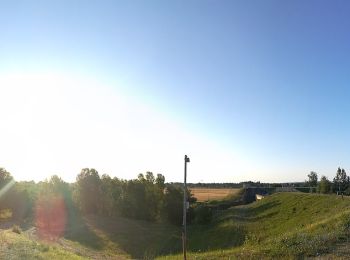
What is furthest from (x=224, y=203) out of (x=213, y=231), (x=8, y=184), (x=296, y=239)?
(x=296, y=239)

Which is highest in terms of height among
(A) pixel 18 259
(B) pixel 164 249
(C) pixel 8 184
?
(C) pixel 8 184

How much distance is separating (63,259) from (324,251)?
16621 mm

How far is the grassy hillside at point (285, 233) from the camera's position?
27.3 m

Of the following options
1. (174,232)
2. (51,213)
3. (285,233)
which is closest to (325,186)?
(174,232)

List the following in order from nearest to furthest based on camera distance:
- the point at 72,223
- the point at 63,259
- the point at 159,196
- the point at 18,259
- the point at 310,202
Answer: the point at 18,259 → the point at 63,259 → the point at 310,202 → the point at 72,223 → the point at 159,196

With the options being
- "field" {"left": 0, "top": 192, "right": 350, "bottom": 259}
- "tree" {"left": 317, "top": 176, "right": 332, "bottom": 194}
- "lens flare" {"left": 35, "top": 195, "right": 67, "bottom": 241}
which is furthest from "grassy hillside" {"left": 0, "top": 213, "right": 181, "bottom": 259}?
"tree" {"left": 317, "top": 176, "right": 332, "bottom": 194}

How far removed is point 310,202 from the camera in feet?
258

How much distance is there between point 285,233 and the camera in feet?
144

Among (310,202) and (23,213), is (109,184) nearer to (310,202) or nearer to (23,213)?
(23,213)

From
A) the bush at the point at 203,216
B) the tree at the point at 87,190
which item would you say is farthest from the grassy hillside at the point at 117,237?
the bush at the point at 203,216

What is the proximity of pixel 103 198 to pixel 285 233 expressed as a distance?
6787 centimetres

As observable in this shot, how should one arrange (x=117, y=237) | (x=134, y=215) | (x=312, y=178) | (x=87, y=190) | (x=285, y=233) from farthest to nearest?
(x=312, y=178), (x=134, y=215), (x=87, y=190), (x=117, y=237), (x=285, y=233)

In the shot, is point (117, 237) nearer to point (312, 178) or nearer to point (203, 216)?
point (203, 216)

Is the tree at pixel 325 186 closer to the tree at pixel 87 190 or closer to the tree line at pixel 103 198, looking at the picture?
the tree line at pixel 103 198
